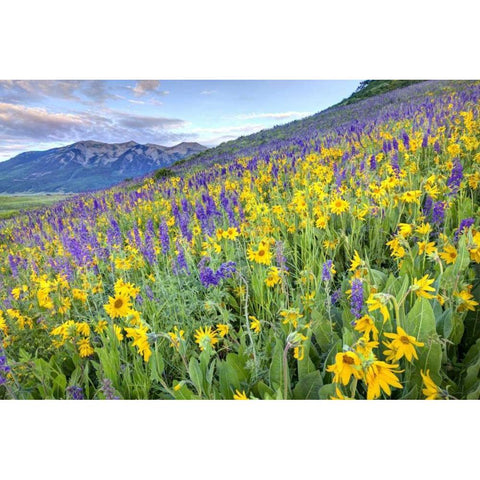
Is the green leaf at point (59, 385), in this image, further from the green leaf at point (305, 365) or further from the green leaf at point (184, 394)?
the green leaf at point (305, 365)

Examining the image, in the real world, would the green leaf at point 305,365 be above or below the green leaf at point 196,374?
above

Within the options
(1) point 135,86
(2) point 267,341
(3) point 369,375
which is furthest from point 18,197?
(3) point 369,375

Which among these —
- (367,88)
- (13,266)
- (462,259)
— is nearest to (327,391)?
(462,259)

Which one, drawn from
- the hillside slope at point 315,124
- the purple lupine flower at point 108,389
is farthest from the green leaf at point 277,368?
the hillside slope at point 315,124

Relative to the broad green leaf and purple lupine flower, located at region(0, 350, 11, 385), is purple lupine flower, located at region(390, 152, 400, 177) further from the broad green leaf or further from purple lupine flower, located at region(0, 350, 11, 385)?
purple lupine flower, located at region(0, 350, 11, 385)

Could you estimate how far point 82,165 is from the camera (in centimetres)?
351

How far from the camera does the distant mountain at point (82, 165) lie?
2.93 meters

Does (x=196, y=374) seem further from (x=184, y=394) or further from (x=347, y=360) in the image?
(x=347, y=360)

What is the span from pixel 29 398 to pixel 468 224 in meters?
2.06

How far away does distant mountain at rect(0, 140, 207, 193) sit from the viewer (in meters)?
2.93

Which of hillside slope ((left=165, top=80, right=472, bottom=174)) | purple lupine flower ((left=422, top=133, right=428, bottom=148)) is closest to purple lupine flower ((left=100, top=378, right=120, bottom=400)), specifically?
purple lupine flower ((left=422, top=133, right=428, bottom=148))

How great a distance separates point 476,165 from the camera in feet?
7.34

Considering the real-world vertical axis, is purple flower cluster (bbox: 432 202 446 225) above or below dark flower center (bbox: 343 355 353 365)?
above

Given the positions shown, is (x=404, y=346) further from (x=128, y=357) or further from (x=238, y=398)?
(x=128, y=357)
